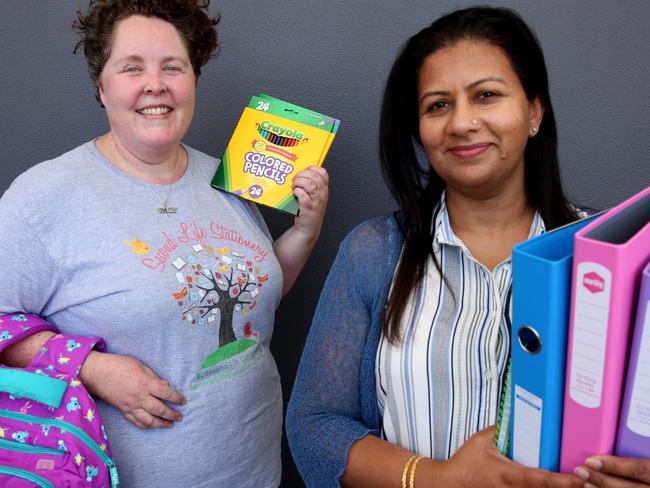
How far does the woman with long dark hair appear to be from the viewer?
0.99 meters

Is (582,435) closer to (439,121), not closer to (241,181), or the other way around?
(439,121)

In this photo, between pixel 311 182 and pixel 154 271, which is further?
pixel 311 182

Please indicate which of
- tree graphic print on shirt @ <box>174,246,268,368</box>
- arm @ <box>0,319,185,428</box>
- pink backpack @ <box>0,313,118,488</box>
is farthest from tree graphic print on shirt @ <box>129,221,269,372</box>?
pink backpack @ <box>0,313,118,488</box>

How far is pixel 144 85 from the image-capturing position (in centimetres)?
133

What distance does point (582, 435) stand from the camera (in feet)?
2.21

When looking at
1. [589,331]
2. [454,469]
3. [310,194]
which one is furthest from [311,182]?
[589,331]

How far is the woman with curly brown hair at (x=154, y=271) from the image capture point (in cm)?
123

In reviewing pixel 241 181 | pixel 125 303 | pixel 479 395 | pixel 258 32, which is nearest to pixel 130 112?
pixel 241 181

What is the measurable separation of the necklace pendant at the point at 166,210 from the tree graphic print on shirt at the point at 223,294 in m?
0.11

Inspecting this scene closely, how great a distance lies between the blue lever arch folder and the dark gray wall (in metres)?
1.26

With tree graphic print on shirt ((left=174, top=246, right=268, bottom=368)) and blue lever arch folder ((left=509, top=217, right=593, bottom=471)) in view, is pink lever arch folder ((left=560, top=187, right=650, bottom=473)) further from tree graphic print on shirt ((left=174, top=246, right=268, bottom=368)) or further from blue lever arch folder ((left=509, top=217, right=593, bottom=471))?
tree graphic print on shirt ((left=174, top=246, right=268, bottom=368))

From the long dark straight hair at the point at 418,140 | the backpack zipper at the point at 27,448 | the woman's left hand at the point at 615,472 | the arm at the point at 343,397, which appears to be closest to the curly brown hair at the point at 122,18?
the long dark straight hair at the point at 418,140

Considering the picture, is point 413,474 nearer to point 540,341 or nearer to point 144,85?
point 540,341

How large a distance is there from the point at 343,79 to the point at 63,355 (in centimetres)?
114
